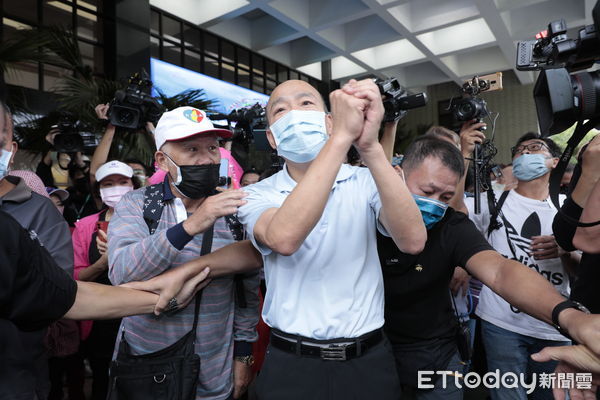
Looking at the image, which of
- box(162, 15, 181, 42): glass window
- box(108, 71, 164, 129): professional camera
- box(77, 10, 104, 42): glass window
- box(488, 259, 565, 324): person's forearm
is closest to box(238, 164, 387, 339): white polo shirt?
box(488, 259, 565, 324): person's forearm

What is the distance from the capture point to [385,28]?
29.5 ft

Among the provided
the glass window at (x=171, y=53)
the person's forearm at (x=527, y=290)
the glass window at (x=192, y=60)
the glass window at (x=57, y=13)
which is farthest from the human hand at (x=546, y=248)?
the glass window at (x=192, y=60)

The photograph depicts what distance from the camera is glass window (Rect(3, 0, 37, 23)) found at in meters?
6.24

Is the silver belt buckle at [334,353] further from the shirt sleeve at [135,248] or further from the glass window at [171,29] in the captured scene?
the glass window at [171,29]

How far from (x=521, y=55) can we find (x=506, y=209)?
47.6 inches

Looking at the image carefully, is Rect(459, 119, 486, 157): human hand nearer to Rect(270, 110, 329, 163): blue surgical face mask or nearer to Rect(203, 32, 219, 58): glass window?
Rect(270, 110, 329, 163): blue surgical face mask

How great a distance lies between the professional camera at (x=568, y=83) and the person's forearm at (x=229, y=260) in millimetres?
1005

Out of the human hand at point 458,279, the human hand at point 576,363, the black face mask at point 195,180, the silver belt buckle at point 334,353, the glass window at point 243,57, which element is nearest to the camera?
the human hand at point 576,363

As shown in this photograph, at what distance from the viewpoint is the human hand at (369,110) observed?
3.29ft

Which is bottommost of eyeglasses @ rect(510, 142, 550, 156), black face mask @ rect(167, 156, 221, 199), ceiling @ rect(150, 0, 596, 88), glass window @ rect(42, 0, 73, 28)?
black face mask @ rect(167, 156, 221, 199)

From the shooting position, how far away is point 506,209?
8.06 feet

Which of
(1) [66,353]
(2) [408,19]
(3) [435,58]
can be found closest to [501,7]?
(2) [408,19]

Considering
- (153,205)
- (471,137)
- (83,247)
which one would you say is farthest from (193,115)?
(471,137)

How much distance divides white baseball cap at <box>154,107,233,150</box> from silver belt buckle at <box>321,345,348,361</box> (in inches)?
38.4
